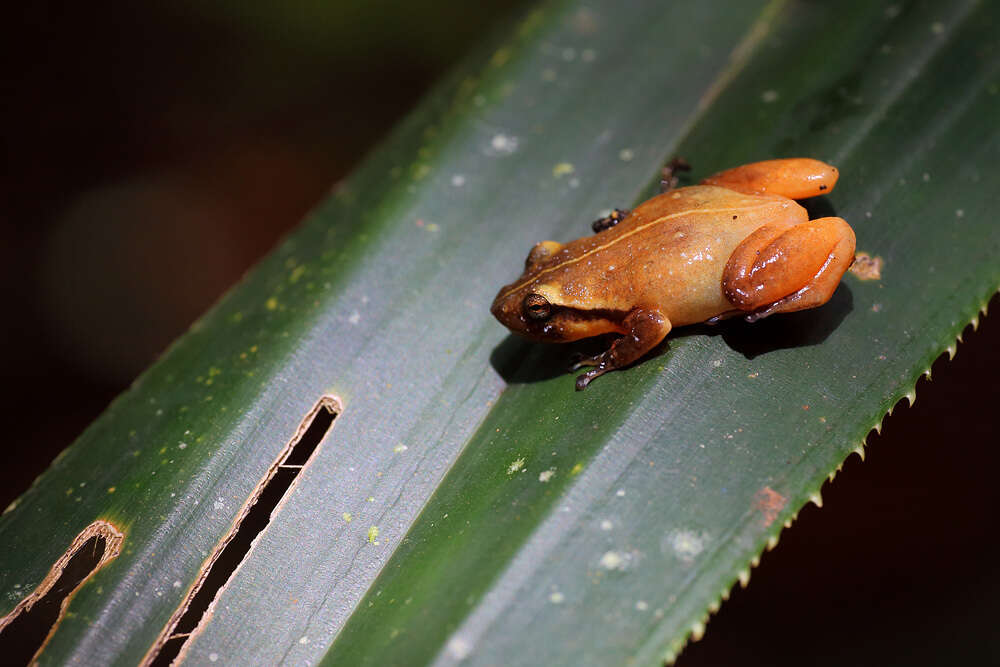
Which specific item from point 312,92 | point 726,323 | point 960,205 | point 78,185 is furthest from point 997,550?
point 78,185

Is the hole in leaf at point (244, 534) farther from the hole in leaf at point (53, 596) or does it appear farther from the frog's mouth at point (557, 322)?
the frog's mouth at point (557, 322)

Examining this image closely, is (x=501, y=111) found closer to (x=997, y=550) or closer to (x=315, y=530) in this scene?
(x=315, y=530)

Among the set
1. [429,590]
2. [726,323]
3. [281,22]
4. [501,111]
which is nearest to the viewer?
[429,590]

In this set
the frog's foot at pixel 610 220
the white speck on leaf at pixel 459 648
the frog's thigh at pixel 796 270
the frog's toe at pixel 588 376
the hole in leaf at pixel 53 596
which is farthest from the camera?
the frog's foot at pixel 610 220

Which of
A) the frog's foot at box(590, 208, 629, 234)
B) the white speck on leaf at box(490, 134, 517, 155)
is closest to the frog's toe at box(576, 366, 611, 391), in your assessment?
the frog's foot at box(590, 208, 629, 234)

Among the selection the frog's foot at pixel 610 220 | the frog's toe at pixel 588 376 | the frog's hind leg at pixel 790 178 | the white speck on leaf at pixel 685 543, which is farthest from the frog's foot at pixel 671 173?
the white speck on leaf at pixel 685 543
